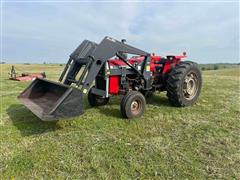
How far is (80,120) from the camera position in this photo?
14.1ft

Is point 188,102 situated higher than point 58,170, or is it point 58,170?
point 188,102

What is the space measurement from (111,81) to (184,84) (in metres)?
2.17

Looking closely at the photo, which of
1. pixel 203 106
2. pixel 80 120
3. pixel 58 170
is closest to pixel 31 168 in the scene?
pixel 58 170

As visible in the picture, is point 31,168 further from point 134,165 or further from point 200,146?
point 200,146

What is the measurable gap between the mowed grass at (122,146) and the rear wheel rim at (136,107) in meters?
0.22

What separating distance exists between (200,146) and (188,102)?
2.27 meters

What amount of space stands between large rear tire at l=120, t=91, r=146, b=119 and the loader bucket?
109cm

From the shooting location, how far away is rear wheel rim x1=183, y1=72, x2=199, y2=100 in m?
5.43

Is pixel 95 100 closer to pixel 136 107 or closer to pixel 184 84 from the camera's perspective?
pixel 136 107

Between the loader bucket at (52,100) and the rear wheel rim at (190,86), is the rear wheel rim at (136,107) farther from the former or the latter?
the rear wheel rim at (190,86)

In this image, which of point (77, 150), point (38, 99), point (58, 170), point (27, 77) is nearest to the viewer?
point (58, 170)

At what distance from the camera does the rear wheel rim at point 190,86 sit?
214 inches

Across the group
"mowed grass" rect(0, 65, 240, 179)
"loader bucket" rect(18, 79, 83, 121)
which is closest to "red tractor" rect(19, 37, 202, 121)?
"loader bucket" rect(18, 79, 83, 121)

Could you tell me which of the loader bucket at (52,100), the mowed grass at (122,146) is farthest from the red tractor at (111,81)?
the mowed grass at (122,146)
